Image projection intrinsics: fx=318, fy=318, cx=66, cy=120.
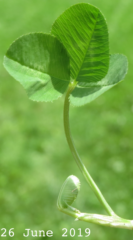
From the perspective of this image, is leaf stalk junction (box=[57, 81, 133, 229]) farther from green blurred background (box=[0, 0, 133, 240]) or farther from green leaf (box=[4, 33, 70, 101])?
green blurred background (box=[0, 0, 133, 240])

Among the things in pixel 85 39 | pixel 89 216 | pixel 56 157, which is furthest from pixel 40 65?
pixel 56 157

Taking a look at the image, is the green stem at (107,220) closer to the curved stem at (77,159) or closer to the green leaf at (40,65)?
the curved stem at (77,159)

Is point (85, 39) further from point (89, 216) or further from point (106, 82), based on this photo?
point (89, 216)

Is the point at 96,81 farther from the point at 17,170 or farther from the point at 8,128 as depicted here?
the point at 8,128

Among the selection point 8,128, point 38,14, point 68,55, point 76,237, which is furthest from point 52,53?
point 38,14

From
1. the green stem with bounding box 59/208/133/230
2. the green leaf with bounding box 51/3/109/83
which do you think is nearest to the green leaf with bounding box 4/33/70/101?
the green leaf with bounding box 51/3/109/83
